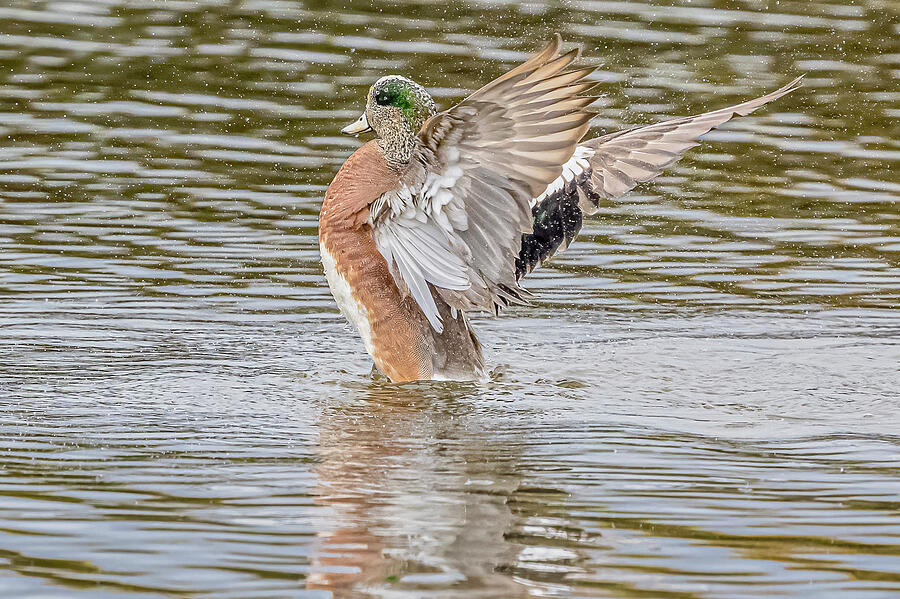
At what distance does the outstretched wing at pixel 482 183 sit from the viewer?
6434 mm

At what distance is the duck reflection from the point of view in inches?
194

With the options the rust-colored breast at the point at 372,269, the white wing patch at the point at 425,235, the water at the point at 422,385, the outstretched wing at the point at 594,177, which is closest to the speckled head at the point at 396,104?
the rust-colored breast at the point at 372,269

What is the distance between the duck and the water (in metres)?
0.34

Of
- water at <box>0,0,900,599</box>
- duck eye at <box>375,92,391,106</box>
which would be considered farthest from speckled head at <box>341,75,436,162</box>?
water at <box>0,0,900,599</box>

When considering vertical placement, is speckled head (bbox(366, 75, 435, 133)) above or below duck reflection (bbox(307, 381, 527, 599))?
above

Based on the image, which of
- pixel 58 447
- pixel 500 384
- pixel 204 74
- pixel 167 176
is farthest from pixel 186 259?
pixel 204 74

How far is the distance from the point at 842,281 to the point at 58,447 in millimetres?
5164

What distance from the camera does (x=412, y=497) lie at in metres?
5.79

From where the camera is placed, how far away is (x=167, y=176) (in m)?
11.5

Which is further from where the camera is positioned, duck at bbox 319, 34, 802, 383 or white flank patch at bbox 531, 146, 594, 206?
white flank patch at bbox 531, 146, 594, 206

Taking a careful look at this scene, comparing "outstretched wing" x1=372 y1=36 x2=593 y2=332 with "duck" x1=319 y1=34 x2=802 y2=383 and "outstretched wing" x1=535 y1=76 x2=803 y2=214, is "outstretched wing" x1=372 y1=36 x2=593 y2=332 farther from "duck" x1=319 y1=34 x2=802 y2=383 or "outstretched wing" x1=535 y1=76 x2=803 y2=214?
"outstretched wing" x1=535 y1=76 x2=803 y2=214

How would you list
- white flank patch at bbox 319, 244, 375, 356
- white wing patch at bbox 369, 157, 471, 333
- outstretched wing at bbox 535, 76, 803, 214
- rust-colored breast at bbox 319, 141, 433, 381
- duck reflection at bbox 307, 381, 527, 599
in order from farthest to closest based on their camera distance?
outstretched wing at bbox 535, 76, 803, 214 < white flank patch at bbox 319, 244, 375, 356 < rust-colored breast at bbox 319, 141, 433, 381 < white wing patch at bbox 369, 157, 471, 333 < duck reflection at bbox 307, 381, 527, 599

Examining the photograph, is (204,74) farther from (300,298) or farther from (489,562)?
(489,562)

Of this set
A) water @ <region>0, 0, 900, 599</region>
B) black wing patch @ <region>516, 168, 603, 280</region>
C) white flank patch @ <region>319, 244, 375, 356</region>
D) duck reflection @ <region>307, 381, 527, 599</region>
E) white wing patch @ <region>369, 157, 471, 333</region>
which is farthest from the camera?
black wing patch @ <region>516, 168, 603, 280</region>
